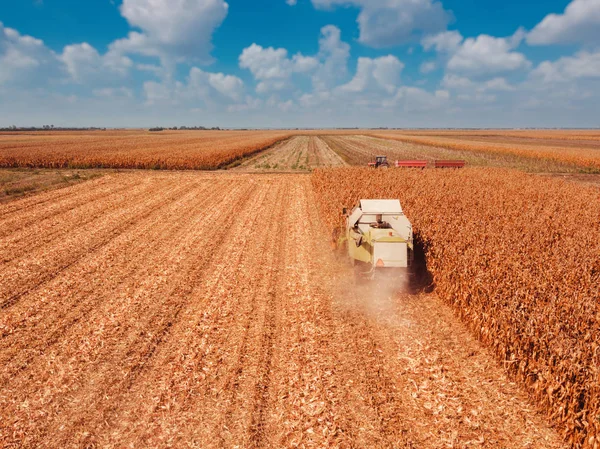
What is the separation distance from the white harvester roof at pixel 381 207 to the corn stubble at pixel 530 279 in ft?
4.59

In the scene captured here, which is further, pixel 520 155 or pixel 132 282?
pixel 520 155

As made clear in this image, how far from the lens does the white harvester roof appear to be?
10737 mm

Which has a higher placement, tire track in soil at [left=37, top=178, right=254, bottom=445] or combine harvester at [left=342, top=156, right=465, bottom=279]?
combine harvester at [left=342, top=156, right=465, bottom=279]

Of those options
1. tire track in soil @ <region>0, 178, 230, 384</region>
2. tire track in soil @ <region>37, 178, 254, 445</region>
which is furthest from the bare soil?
tire track in soil @ <region>0, 178, 230, 384</region>

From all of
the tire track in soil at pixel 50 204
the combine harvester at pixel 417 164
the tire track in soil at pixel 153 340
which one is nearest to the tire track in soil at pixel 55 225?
the tire track in soil at pixel 50 204

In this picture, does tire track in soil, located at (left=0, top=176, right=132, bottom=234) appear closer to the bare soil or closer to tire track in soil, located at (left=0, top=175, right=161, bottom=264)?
tire track in soil, located at (left=0, top=175, right=161, bottom=264)

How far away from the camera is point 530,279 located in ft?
24.7

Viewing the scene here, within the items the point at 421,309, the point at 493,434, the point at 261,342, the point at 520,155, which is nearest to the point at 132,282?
the point at 261,342

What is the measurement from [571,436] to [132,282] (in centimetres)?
1048

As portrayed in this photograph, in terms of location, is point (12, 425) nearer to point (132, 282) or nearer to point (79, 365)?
point (79, 365)

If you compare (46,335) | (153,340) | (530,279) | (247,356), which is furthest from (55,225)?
(530,279)

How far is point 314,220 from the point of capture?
57.0 ft

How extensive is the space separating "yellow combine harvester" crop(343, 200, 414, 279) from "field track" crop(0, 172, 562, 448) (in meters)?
1.01

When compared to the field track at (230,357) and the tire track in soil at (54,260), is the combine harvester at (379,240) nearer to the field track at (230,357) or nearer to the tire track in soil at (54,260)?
the field track at (230,357)
